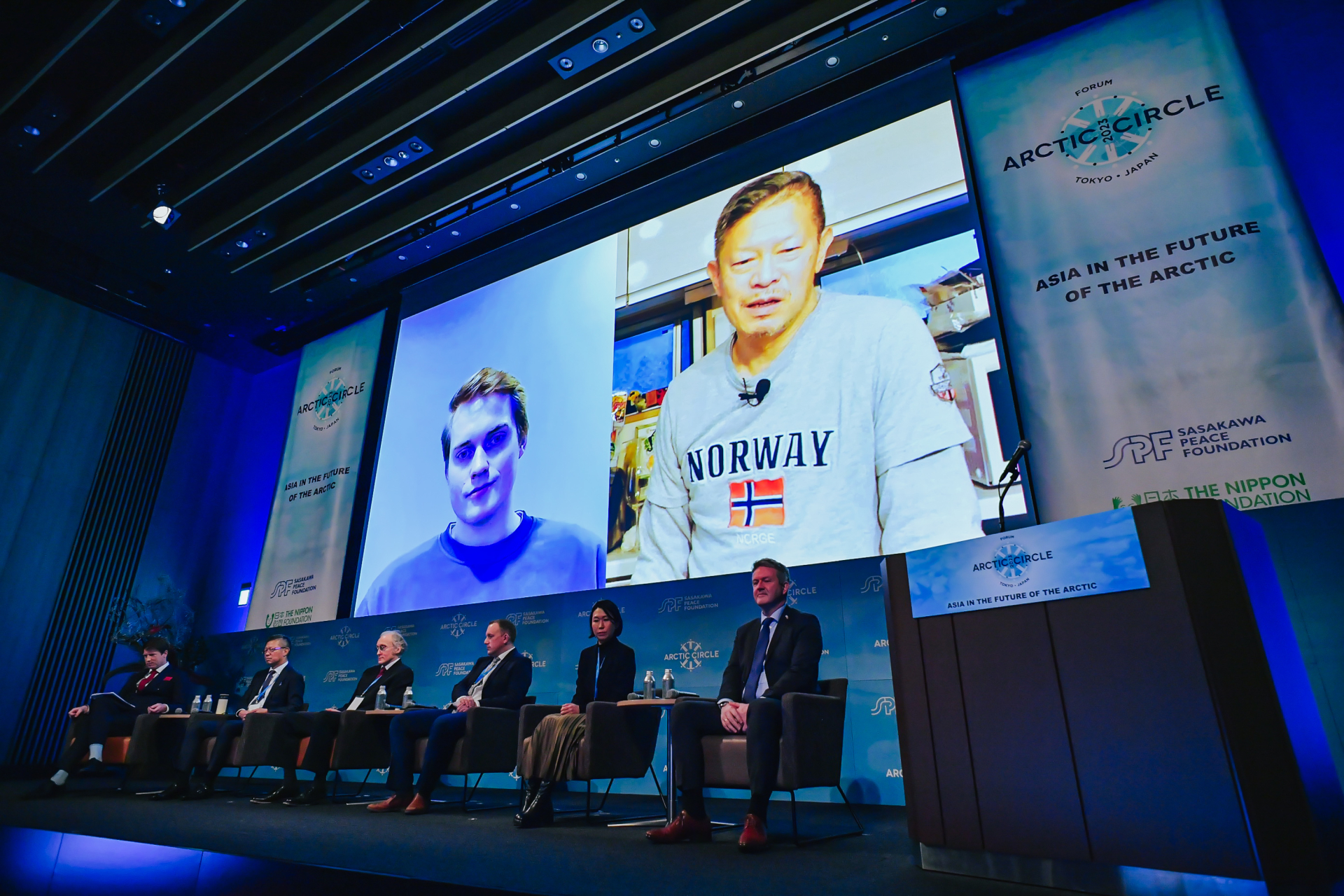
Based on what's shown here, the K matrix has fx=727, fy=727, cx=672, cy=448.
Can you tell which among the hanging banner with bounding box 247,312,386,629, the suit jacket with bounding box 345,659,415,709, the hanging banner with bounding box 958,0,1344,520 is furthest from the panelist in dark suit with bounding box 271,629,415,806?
the hanging banner with bounding box 958,0,1344,520

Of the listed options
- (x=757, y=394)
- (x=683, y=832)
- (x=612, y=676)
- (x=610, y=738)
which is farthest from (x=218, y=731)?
(x=757, y=394)

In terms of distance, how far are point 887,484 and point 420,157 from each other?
14.4 ft

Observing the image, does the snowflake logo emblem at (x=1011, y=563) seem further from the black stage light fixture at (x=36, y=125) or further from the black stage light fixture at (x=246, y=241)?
the black stage light fixture at (x=36, y=125)

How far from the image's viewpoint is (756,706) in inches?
102

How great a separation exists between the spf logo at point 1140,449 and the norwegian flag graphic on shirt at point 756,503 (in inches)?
61.8

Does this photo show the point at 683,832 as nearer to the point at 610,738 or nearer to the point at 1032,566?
the point at 610,738

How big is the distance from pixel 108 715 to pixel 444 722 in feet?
8.90

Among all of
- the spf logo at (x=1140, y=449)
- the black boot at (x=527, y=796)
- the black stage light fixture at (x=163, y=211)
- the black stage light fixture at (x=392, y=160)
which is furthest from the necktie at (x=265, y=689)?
the spf logo at (x=1140, y=449)

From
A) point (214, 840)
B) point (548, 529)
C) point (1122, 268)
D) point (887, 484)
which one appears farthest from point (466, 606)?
point (1122, 268)

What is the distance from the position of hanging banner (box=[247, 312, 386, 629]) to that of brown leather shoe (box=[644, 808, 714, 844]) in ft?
14.1

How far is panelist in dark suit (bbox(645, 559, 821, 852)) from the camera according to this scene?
254 cm

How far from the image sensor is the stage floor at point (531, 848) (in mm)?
1914

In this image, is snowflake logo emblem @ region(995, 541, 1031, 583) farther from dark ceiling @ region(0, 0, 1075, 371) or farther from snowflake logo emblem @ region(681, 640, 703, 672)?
dark ceiling @ region(0, 0, 1075, 371)

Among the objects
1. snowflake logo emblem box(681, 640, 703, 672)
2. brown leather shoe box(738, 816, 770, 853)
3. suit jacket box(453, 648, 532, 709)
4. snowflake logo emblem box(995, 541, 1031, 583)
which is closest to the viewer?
snowflake logo emblem box(995, 541, 1031, 583)
